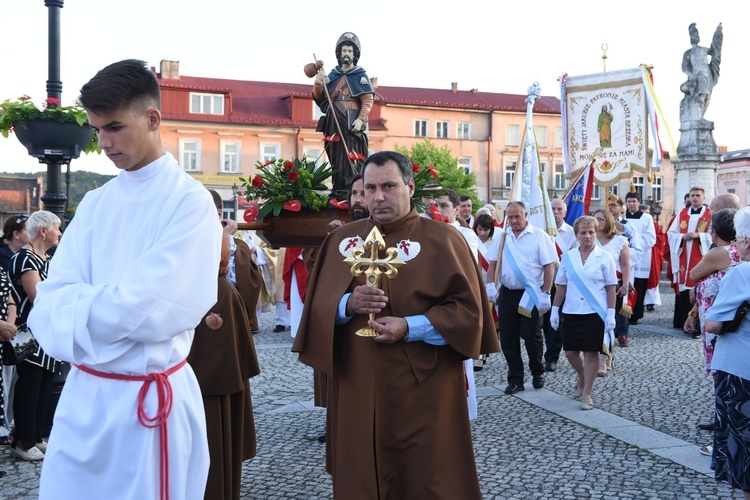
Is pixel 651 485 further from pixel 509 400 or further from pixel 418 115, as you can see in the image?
pixel 418 115

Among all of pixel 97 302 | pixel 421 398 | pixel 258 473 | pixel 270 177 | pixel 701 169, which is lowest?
pixel 258 473

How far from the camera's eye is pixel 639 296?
1438cm

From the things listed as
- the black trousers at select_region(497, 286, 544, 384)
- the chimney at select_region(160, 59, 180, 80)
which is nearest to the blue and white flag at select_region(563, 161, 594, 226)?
the black trousers at select_region(497, 286, 544, 384)

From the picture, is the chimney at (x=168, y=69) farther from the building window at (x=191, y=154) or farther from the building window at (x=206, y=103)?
the building window at (x=191, y=154)

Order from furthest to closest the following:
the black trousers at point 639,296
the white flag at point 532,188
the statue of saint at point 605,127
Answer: the black trousers at point 639,296 → the statue of saint at point 605,127 → the white flag at point 532,188

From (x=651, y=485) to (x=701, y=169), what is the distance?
18074 mm

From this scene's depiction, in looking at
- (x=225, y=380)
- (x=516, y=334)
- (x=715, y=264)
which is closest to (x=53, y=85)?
(x=225, y=380)

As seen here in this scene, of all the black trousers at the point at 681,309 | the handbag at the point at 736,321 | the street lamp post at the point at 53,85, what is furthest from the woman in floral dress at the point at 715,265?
the black trousers at the point at 681,309

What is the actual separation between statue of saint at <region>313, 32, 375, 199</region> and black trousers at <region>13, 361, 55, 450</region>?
9.96ft

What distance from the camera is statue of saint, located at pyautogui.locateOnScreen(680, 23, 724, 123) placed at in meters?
20.5

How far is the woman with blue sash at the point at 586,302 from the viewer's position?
7.62m

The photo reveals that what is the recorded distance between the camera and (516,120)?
5062cm

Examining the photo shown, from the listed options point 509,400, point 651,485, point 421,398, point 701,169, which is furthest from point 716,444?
point 701,169

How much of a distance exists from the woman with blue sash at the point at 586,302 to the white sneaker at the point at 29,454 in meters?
4.89
